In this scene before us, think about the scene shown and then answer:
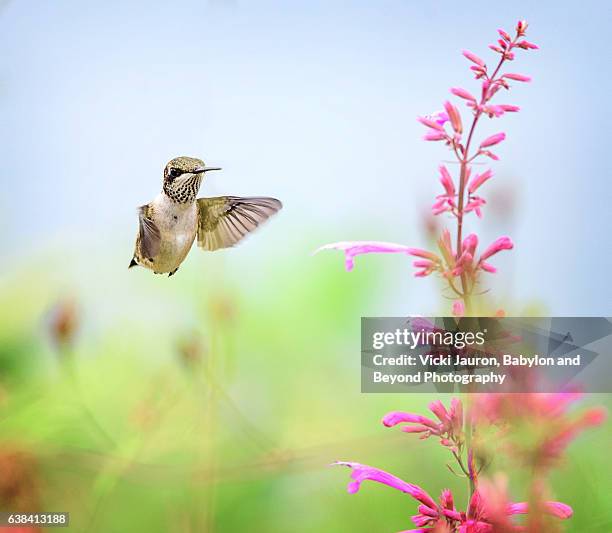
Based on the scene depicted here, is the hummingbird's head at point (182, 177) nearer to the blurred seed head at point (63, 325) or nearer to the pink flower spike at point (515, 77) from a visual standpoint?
the blurred seed head at point (63, 325)

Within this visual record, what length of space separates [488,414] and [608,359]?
2.94ft

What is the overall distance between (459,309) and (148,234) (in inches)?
20.2

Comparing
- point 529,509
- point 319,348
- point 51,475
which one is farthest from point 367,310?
point 529,509

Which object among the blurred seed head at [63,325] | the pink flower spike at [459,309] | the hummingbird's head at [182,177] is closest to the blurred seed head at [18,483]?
the blurred seed head at [63,325]

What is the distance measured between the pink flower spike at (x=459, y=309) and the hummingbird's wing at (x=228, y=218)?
487mm

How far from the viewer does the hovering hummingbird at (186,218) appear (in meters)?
0.98

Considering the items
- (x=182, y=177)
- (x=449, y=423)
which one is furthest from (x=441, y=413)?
(x=182, y=177)

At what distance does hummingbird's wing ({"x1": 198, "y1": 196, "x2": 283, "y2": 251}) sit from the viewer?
1087mm

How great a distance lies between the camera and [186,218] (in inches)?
40.8

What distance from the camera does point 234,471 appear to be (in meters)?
1.27

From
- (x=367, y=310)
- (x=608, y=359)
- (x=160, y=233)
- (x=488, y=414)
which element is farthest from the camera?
(x=367, y=310)

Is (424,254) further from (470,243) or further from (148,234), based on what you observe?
(148,234)

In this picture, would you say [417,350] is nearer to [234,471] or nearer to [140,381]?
[234,471]

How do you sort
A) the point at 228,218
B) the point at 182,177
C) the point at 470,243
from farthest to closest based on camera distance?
the point at 228,218 < the point at 182,177 < the point at 470,243
